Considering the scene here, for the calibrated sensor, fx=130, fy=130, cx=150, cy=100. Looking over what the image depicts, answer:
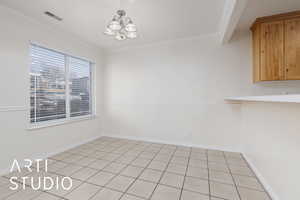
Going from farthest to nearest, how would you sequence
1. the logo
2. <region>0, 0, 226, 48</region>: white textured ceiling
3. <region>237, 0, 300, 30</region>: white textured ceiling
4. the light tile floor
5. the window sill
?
1. the window sill
2. <region>0, 0, 226, 48</region>: white textured ceiling
3. <region>237, 0, 300, 30</region>: white textured ceiling
4. the logo
5. the light tile floor

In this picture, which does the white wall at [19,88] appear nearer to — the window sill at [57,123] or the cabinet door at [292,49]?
the window sill at [57,123]

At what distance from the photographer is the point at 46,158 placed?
251 centimetres

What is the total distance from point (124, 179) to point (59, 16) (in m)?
2.95

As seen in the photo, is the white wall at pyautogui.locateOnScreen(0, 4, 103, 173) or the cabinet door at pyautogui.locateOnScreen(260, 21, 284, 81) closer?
the white wall at pyautogui.locateOnScreen(0, 4, 103, 173)

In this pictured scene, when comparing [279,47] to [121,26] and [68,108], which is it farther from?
[68,108]

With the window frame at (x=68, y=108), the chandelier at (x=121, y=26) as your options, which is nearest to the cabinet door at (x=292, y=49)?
the chandelier at (x=121, y=26)

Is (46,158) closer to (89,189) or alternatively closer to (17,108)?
(17,108)

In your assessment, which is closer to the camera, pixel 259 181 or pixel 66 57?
pixel 259 181

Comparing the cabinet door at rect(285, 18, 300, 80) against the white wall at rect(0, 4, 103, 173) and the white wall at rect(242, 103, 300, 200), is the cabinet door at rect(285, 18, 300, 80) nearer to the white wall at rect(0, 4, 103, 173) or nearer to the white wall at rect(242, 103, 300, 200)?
the white wall at rect(242, 103, 300, 200)

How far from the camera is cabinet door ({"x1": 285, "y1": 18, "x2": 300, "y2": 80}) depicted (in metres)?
2.07

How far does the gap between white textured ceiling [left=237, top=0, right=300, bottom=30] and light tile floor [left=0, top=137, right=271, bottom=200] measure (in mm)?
2505

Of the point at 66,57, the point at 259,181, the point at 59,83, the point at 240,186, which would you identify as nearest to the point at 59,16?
the point at 66,57

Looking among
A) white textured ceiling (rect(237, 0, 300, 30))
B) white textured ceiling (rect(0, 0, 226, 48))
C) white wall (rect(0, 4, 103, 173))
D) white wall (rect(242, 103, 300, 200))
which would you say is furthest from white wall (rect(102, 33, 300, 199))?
white wall (rect(0, 4, 103, 173))

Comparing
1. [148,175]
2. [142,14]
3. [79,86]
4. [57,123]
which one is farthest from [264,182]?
[79,86]
